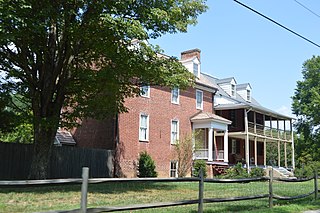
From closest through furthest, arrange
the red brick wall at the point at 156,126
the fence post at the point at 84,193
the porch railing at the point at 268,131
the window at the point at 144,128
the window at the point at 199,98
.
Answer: the fence post at the point at 84,193 → the red brick wall at the point at 156,126 → the window at the point at 144,128 → the window at the point at 199,98 → the porch railing at the point at 268,131

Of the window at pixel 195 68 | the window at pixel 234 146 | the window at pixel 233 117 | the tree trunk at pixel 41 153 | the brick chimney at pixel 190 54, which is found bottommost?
the tree trunk at pixel 41 153

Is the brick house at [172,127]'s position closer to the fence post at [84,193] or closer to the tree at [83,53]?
the tree at [83,53]

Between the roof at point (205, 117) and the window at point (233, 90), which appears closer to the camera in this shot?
the roof at point (205, 117)

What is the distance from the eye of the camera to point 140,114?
25.2 m

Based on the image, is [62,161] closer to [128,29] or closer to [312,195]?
[128,29]

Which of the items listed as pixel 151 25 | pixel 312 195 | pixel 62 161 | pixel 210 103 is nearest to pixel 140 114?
pixel 62 161

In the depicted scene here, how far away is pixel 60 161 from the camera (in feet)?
69.8

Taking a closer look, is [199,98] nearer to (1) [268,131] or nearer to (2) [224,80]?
(2) [224,80]

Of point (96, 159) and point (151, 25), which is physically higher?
point (151, 25)

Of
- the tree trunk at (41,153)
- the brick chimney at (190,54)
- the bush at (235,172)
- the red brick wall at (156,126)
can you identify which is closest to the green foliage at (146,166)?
the red brick wall at (156,126)

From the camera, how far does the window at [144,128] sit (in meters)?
25.4

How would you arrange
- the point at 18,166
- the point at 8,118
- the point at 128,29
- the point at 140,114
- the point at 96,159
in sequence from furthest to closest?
the point at 140,114 < the point at 96,159 < the point at 18,166 < the point at 8,118 < the point at 128,29

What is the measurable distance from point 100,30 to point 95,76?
6.95 ft

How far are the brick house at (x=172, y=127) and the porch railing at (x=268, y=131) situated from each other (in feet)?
0.32
